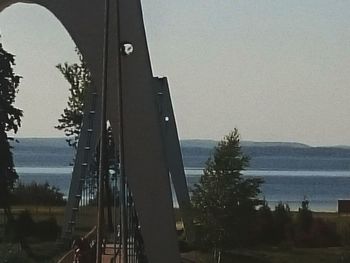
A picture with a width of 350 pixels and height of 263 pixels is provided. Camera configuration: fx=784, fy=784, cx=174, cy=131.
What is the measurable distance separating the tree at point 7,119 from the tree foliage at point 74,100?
14.1 inches

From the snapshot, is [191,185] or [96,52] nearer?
[96,52]

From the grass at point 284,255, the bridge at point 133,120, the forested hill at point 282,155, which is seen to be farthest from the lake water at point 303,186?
the bridge at point 133,120

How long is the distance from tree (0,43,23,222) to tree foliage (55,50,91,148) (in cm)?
36

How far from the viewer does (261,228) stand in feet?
18.1

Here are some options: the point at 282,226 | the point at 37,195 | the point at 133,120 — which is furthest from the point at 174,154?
the point at 37,195

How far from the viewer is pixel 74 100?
6152mm

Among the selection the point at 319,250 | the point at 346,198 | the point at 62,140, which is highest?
the point at 62,140

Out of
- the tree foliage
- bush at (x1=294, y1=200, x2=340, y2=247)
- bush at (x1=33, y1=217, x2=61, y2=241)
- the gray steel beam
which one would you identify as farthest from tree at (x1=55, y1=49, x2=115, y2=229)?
bush at (x1=294, y1=200, x2=340, y2=247)

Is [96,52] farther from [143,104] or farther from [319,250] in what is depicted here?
[319,250]

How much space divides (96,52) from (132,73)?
309mm

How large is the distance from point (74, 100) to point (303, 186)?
1908 millimetres

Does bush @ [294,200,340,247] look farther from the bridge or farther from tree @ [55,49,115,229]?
tree @ [55,49,115,229]

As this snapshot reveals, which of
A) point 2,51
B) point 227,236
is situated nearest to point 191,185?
point 227,236

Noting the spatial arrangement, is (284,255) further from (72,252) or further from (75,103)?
(75,103)
